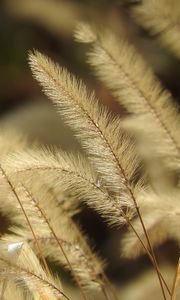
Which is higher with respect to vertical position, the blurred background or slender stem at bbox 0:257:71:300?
the blurred background

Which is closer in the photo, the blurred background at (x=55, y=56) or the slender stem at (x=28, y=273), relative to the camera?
the slender stem at (x=28, y=273)

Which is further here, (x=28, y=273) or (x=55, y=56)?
(x=55, y=56)

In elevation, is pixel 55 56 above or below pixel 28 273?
above

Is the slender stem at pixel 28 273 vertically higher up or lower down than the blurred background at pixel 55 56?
lower down

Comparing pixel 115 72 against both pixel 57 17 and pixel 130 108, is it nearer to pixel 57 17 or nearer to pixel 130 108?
pixel 130 108

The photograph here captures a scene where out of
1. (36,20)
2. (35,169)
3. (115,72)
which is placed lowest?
(35,169)

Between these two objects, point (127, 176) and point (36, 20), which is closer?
point (127, 176)

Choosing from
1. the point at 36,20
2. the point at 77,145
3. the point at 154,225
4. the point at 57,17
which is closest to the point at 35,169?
the point at 154,225

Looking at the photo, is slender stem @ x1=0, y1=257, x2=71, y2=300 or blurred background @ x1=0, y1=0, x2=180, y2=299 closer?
slender stem @ x1=0, y1=257, x2=71, y2=300
